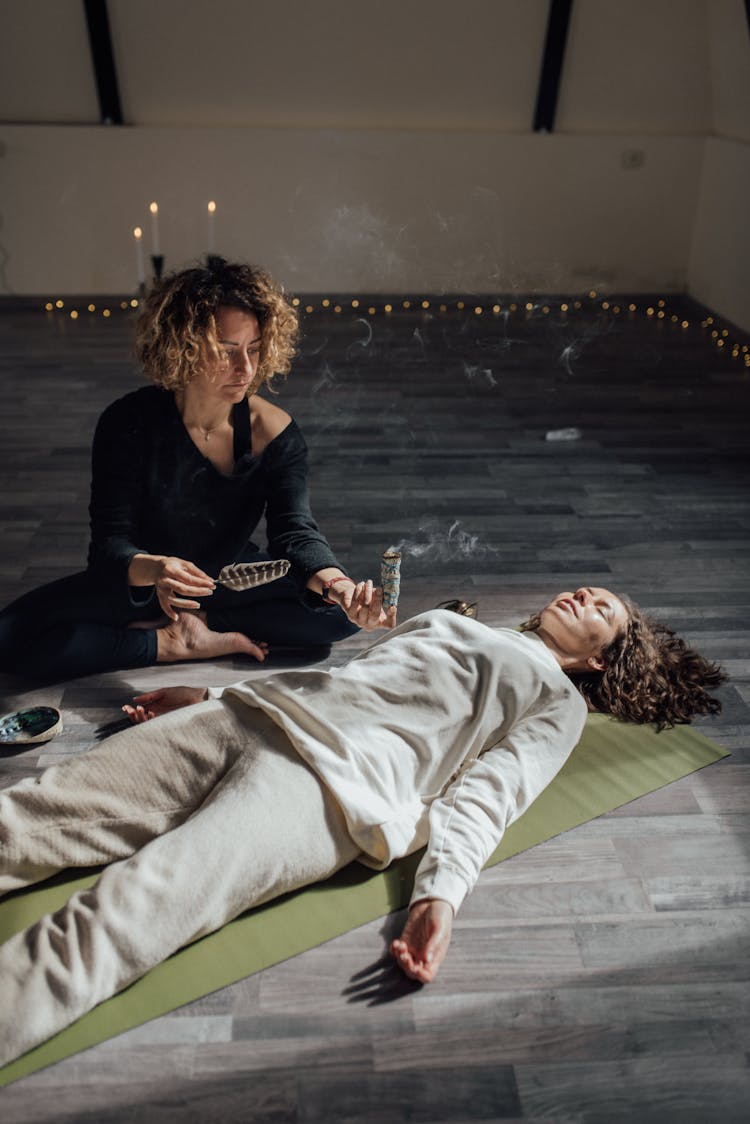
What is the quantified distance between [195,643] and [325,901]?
0.86m

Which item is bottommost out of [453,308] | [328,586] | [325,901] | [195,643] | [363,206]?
[453,308]

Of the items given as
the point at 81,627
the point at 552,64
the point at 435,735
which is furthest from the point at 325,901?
the point at 552,64

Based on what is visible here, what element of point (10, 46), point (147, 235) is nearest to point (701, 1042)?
point (147, 235)

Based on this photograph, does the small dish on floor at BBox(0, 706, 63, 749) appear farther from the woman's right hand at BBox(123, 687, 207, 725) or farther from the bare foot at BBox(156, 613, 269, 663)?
the bare foot at BBox(156, 613, 269, 663)

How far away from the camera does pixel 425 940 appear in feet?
5.35

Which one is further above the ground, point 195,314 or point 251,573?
point 195,314

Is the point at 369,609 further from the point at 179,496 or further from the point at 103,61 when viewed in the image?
the point at 103,61

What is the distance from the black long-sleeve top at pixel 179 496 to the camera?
2250 mm

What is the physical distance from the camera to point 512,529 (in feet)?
10.6

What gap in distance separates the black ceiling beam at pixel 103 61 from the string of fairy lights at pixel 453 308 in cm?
94

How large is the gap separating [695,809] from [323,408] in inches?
101

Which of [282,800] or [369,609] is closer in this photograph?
[282,800]

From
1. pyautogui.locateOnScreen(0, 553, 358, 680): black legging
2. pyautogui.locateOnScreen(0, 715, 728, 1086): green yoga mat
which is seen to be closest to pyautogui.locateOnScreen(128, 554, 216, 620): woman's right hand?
pyautogui.locateOnScreen(0, 553, 358, 680): black legging

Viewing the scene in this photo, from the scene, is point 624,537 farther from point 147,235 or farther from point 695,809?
point 147,235
